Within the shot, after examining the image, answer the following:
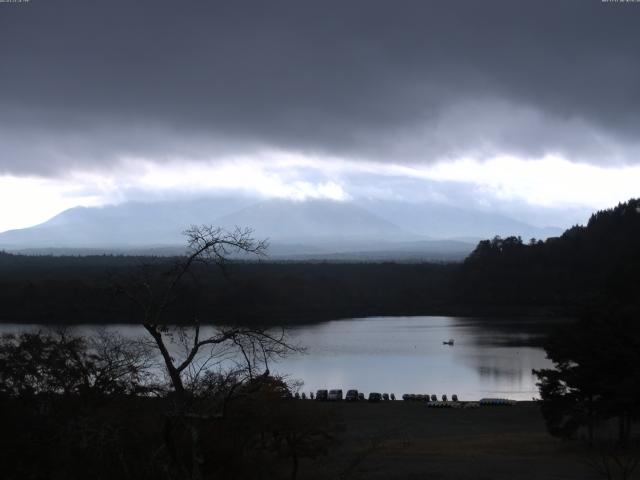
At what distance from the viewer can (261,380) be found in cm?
499

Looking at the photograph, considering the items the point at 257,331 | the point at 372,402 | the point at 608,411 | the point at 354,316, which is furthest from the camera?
the point at 354,316

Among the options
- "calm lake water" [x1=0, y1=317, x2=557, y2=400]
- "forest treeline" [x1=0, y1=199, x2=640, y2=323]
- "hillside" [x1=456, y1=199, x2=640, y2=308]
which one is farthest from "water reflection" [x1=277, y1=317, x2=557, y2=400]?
"hillside" [x1=456, y1=199, x2=640, y2=308]

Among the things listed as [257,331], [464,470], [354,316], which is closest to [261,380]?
[257,331]

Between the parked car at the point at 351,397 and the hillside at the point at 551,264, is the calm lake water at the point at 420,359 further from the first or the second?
the hillside at the point at 551,264

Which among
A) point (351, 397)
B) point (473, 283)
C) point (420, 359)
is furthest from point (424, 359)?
point (473, 283)

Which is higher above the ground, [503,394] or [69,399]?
[69,399]

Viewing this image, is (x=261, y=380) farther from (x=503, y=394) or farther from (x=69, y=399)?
(x=503, y=394)

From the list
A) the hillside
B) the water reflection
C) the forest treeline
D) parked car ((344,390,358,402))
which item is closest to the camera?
parked car ((344,390,358,402))

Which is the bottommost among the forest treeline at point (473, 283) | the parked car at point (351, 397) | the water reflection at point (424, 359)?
the water reflection at point (424, 359)

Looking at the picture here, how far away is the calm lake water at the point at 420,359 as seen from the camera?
88.3 ft

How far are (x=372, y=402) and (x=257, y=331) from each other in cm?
1831

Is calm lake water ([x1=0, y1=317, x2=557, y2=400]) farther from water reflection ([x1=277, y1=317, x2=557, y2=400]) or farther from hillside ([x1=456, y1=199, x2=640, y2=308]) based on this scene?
hillside ([x1=456, y1=199, x2=640, y2=308])

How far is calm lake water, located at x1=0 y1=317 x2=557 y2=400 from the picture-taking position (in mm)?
26906

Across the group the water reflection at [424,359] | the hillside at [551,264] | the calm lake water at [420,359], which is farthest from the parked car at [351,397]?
the hillside at [551,264]
